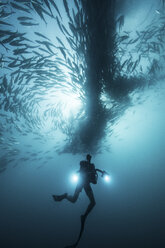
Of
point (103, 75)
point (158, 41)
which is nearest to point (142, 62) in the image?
point (158, 41)

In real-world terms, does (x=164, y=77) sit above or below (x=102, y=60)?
above

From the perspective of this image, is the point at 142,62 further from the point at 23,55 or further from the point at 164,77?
the point at 23,55

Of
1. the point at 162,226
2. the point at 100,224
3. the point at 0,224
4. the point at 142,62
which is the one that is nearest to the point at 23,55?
the point at 142,62

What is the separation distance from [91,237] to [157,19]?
22.1m

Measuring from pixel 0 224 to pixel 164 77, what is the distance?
31.2m

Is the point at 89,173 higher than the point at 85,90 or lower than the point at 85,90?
lower

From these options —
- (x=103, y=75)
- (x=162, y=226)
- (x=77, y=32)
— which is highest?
(x=77, y=32)

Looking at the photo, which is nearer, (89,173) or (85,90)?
(89,173)

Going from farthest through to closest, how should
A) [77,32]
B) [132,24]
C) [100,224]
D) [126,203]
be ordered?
[126,203]
[100,224]
[132,24]
[77,32]

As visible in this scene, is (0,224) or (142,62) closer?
(142,62)

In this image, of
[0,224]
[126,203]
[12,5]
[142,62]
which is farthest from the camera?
[126,203]

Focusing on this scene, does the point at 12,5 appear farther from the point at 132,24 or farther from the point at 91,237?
the point at 91,237

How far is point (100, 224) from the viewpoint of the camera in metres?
18.9

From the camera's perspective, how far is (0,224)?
21.1 metres
